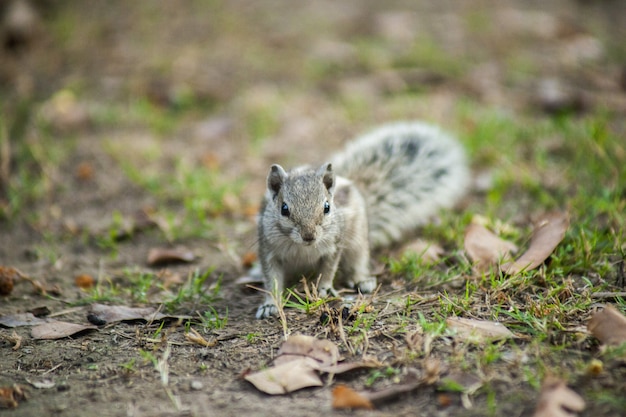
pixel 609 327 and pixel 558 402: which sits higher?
pixel 609 327

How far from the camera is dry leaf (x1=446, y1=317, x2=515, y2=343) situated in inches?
108

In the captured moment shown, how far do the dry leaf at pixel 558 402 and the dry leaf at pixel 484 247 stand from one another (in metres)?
1.16

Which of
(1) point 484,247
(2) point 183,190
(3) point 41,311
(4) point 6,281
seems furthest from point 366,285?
(4) point 6,281

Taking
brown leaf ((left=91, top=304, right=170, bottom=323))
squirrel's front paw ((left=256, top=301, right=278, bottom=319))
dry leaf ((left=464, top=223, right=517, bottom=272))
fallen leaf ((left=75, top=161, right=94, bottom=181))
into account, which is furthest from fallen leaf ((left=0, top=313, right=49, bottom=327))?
dry leaf ((left=464, top=223, right=517, bottom=272))

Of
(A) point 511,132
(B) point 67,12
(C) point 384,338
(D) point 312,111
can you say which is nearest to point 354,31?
(D) point 312,111

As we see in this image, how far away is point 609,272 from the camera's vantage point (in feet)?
11.0

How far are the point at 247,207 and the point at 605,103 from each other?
3.61 metres

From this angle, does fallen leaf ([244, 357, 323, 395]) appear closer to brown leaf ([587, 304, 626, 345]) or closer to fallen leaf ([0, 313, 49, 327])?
brown leaf ([587, 304, 626, 345])

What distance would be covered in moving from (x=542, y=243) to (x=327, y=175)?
4.34 feet

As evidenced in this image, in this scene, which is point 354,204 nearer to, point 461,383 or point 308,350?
point 308,350

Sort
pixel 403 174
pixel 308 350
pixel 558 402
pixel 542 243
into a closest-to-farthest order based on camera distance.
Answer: pixel 558 402, pixel 308 350, pixel 542 243, pixel 403 174

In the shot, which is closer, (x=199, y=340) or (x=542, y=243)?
(x=199, y=340)

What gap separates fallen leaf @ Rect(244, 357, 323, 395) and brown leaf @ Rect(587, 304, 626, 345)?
123 cm

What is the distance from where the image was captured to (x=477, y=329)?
2.81 meters
